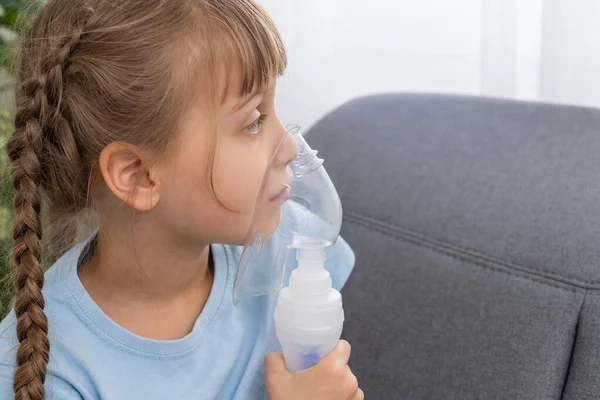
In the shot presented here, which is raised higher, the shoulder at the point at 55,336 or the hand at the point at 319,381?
the shoulder at the point at 55,336

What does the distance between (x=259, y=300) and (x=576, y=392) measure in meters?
0.40

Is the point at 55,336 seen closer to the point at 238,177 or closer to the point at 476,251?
the point at 238,177

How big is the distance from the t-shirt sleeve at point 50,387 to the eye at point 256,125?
0.33 metres

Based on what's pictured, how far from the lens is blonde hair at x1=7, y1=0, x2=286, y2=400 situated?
83 centimetres

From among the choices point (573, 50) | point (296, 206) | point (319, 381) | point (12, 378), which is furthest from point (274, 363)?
point (573, 50)

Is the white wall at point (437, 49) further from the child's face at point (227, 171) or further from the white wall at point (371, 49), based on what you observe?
the child's face at point (227, 171)

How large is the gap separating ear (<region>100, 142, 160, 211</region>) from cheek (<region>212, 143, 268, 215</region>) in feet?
0.23

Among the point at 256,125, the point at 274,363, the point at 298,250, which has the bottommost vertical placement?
the point at 274,363

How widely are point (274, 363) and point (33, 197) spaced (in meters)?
0.31

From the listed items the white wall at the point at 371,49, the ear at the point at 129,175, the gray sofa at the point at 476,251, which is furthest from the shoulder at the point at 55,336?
the white wall at the point at 371,49

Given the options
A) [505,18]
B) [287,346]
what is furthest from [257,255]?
[505,18]

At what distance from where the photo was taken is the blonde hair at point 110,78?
0.83m

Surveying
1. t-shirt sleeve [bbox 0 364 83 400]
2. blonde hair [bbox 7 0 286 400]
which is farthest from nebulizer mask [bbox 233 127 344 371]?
t-shirt sleeve [bbox 0 364 83 400]

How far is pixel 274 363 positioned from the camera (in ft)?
2.94
